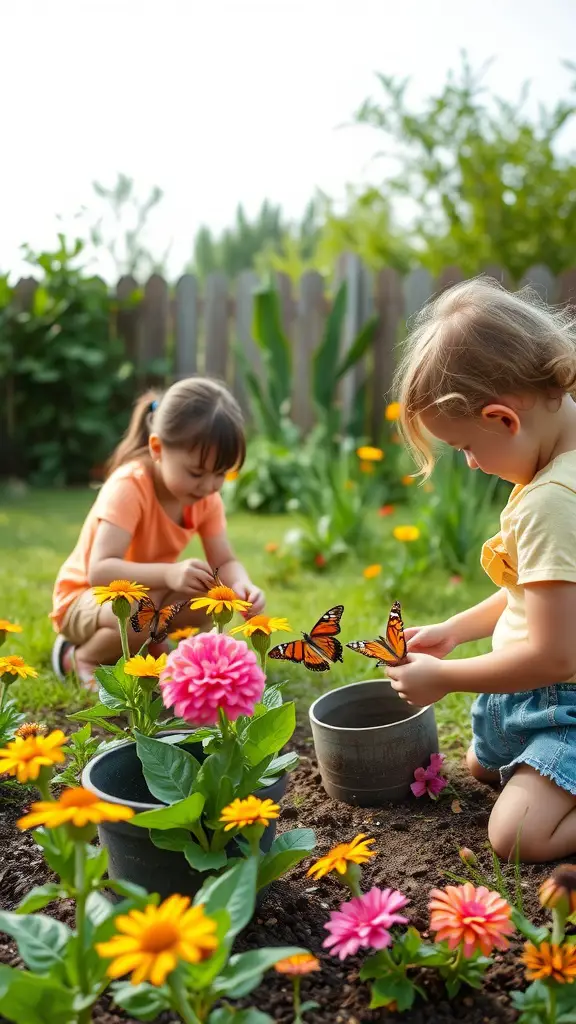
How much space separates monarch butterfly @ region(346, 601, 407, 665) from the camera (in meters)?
1.68

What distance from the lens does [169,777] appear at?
1.41m

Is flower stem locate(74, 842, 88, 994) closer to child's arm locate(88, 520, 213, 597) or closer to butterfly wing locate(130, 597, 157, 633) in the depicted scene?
butterfly wing locate(130, 597, 157, 633)

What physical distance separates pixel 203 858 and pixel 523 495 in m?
0.87

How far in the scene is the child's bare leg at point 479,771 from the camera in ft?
6.54

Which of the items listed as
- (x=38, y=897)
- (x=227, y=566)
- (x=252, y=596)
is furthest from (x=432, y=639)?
(x=38, y=897)

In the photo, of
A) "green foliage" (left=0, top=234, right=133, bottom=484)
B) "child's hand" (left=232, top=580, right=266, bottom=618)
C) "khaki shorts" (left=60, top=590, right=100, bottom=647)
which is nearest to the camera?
"child's hand" (left=232, top=580, right=266, bottom=618)

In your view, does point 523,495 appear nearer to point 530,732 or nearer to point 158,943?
point 530,732

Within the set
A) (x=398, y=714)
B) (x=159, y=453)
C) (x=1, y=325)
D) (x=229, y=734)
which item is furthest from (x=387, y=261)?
(x=229, y=734)

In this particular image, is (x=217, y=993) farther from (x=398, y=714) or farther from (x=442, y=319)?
(x=442, y=319)

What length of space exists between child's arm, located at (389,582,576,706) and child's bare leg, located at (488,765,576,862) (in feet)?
0.69

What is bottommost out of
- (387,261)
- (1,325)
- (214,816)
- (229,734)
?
(214,816)

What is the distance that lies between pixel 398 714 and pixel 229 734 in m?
0.80

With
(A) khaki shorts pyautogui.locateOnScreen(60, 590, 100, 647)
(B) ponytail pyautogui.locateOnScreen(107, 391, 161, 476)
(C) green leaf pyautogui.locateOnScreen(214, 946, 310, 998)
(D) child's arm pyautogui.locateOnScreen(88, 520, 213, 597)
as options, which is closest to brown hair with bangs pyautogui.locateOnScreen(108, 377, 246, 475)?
(B) ponytail pyautogui.locateOnScreen(107, 391, 161, 476)

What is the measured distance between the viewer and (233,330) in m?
6.99
